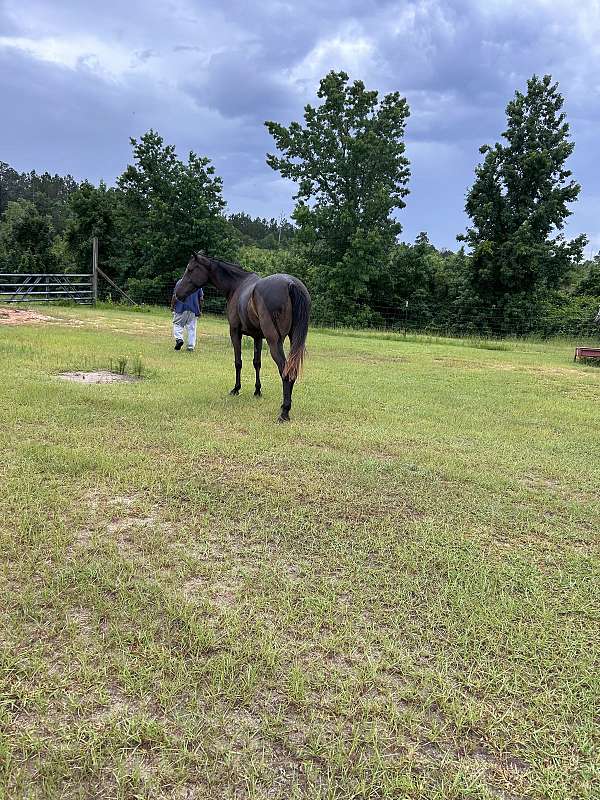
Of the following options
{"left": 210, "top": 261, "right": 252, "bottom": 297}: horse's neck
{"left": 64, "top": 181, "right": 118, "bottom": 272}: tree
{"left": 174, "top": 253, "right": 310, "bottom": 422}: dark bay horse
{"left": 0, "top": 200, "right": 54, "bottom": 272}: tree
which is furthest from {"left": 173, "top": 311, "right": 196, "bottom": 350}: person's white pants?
{"left": 0, "top": 200, "right": 54, "bottom": 272}: tree

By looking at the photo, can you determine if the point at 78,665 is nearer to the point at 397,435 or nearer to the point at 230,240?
the point at 397,435

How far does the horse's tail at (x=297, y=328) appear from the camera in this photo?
511cm

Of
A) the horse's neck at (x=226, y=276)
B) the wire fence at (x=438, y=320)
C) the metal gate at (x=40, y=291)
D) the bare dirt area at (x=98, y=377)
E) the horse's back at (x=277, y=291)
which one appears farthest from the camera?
the wire fence at (x=438, y=320)

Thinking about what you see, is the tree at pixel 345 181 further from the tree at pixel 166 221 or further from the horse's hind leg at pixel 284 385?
the horse's hind leg at pixel 284 385

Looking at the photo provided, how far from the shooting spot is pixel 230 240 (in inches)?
1038

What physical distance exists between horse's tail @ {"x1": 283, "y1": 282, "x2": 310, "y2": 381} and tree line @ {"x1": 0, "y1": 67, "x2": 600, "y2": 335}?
58.4 ft

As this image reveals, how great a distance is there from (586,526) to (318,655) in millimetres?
2025

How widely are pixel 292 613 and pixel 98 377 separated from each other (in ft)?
18.0

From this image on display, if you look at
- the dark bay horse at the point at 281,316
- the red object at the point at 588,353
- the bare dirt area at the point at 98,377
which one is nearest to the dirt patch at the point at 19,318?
the bare dirt area at the point at 98,377

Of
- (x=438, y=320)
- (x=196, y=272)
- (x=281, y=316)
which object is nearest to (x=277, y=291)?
(x=281, y=316)

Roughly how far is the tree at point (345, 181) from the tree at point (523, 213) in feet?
13.6

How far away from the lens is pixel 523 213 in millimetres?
23172

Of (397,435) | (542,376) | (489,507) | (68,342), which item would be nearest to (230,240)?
(68,342)

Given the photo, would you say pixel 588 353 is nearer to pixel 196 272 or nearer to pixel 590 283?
pixel 196 272
